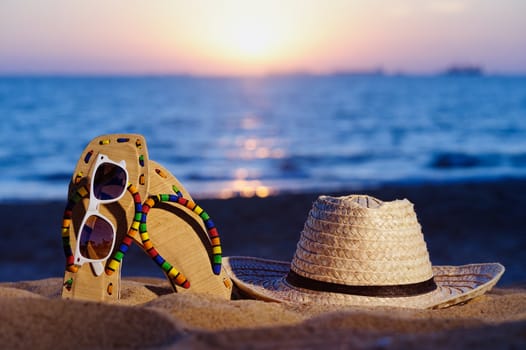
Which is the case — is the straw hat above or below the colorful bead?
below

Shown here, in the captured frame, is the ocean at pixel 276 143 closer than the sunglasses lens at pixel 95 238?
No

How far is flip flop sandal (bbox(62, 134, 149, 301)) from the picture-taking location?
3295 millimetres

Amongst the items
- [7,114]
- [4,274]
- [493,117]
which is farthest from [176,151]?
[493,117]

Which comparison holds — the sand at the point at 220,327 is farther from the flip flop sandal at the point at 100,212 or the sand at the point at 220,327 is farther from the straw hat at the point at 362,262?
the flip flop sandal at the point at 100,212

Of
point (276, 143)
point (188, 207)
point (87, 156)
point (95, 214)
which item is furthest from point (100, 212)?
point (276, 143)

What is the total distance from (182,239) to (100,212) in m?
0.47

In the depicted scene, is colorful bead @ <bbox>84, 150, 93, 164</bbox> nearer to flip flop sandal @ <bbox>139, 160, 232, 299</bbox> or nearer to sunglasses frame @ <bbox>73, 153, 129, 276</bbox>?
sunglasses frame @ <bbox>73, 153, 129, 276</bbox>

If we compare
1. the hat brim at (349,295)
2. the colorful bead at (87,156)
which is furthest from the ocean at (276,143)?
the colorful bead at (87,156)

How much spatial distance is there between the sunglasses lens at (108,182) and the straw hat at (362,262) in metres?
0.90

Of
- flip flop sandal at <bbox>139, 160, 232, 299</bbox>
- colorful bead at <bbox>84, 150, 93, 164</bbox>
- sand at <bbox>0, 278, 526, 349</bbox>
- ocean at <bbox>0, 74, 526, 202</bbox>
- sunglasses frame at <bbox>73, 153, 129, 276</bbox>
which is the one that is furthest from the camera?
ocean at <bbox>0, 74, 526, 202</bbox>

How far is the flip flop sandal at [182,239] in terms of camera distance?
3523 millimetres

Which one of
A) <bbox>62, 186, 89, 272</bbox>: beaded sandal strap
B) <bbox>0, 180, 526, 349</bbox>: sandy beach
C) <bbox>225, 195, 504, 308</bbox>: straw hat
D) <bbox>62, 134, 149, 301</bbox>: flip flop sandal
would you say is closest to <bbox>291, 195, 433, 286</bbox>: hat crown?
<bbox>225, 195, 504, 308</bbox>: straw hat

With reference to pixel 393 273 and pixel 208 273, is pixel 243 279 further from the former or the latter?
pixel 393 273

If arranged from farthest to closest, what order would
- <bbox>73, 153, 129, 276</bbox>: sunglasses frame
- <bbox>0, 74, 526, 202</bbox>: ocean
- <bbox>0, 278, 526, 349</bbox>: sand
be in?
<bbox>0, 74, 526, 202</bbox>: ocean, <bbox>73, 153, 129, 276</bbox>: sunglasses frame, <bbox>0, 278, 526, 349</bbox>: sand
